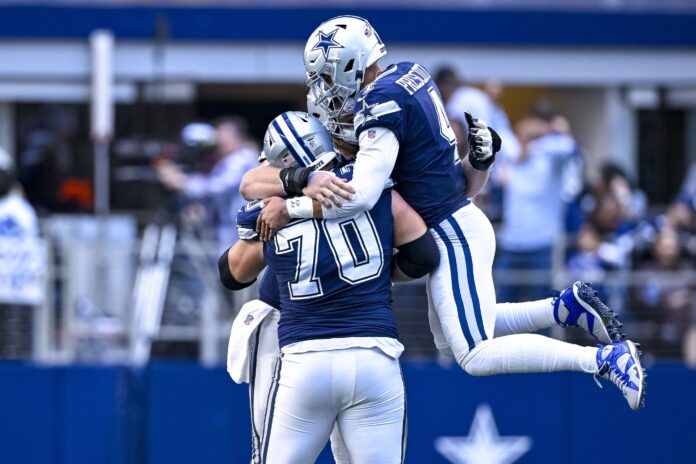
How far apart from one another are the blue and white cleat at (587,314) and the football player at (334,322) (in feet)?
2.24

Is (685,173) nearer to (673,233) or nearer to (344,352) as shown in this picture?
(673,233)

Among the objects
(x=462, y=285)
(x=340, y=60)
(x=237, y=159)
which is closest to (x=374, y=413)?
(x=462, y=285)

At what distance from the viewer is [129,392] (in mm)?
8188

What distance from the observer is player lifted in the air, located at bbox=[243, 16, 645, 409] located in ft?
16.6

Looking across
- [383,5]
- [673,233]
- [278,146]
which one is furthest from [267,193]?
[383,5]

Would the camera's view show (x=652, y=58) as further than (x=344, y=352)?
Yes

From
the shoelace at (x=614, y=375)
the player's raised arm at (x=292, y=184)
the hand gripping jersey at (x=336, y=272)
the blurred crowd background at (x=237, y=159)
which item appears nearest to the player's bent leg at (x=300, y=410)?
the hand gripping jersey at (x=336, y=272)

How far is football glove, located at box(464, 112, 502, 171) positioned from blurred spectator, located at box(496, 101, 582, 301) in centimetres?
339

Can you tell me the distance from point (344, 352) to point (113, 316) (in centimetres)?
399

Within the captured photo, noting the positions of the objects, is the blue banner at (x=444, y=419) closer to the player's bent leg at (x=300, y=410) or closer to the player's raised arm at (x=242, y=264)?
the player's raised arm at (x=242, y=264)

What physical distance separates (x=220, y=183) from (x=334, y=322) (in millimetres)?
4675

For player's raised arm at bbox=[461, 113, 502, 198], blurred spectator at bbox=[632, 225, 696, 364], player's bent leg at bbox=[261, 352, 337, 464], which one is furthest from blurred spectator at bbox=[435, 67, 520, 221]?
player's bent leg at bbox=[261, 352, 337, 464]

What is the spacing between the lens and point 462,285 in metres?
5.27

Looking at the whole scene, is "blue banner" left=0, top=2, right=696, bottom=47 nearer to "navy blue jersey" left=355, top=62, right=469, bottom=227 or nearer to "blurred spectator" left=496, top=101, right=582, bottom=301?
"blurred spectator" left=496, top=101, right=582, bottom=301
